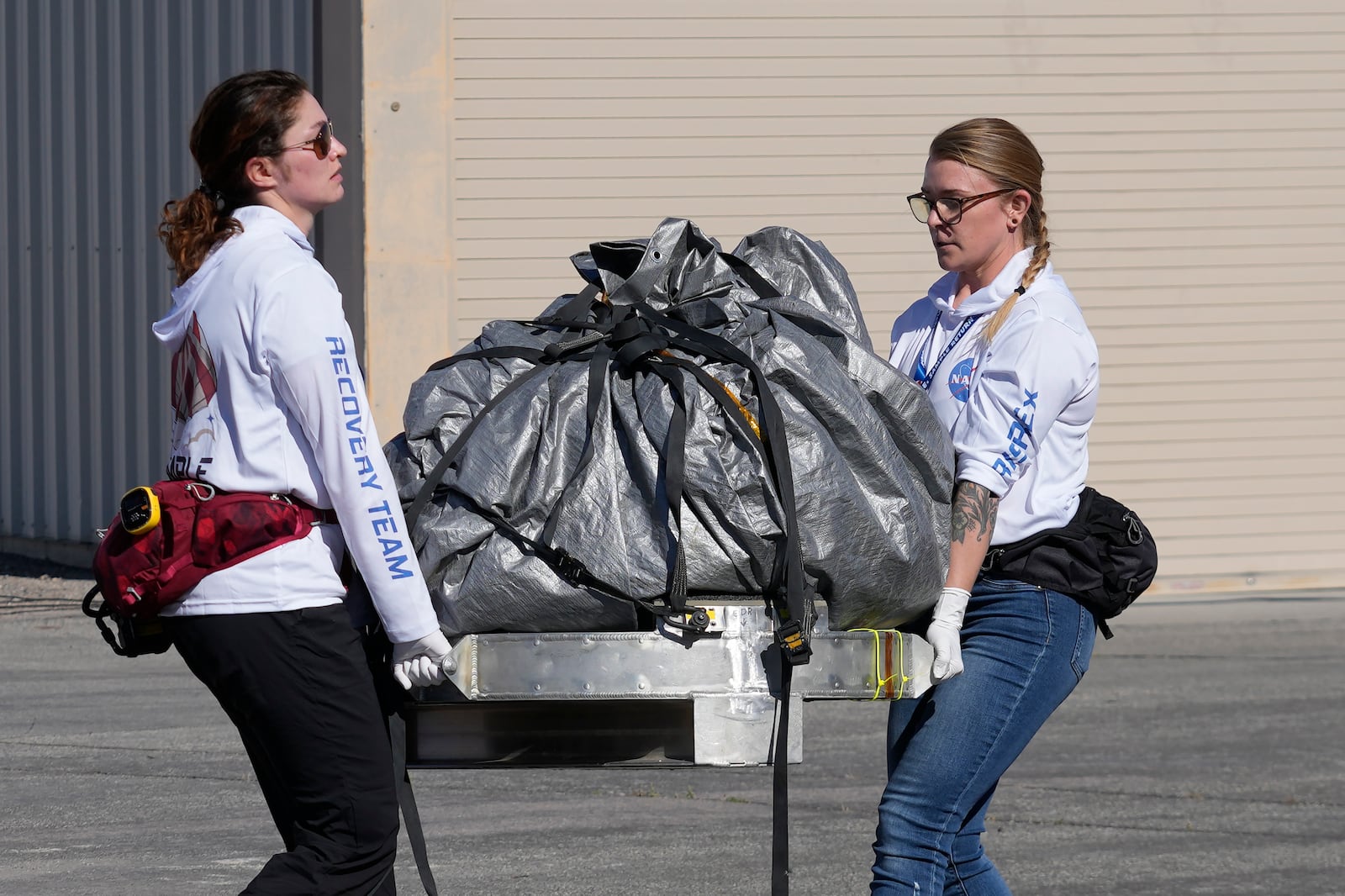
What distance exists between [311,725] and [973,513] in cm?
129

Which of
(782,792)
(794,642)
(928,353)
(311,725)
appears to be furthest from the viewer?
(928,353)

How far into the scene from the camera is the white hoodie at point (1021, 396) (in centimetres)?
349

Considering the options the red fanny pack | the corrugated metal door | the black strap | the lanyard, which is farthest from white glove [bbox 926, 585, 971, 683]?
the corrugated metal door

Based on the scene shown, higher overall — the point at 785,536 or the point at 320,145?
the point at 320,145

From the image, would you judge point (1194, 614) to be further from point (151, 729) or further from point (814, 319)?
point (814, 319)

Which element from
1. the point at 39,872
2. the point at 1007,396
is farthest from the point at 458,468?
the point at 39,872

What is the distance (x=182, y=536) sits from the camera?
312cm

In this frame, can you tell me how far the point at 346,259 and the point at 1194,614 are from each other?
20.3 feet

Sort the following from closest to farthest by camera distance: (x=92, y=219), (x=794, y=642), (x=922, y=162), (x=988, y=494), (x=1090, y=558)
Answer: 1. (x=794, y=642)
2. (x=988, y=494)
3. (x=1090, y=558)
4. (x=922, y=162)
5. (x=92, y=219)

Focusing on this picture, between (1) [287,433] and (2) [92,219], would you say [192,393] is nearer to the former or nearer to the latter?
(1) [287,433]

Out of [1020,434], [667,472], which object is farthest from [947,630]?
[667,472]

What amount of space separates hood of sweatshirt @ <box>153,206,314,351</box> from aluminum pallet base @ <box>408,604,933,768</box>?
31.1 inches

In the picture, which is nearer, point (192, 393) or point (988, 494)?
point (192, 393)

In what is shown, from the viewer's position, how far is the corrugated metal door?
1323 centimetres
